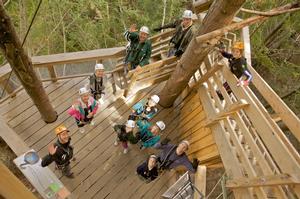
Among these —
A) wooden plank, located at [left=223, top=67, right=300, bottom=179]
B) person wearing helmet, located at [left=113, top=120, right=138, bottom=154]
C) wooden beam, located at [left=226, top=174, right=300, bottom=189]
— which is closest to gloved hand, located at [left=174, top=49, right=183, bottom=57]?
person wearing helmet, located at [left=113, top=120, right=138, bottom=154]

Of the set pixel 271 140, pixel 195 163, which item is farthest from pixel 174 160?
pixel 271 140

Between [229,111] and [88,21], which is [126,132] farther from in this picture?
[88,21]

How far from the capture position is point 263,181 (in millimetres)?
3889

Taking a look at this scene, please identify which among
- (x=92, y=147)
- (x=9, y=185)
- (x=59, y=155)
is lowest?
(x=92, y=147)

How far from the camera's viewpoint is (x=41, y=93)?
19.0ft

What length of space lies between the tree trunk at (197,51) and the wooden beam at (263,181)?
212cm

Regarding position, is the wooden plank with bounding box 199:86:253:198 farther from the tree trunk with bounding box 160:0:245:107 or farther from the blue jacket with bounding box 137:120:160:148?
the blue jacket with bounding box 137:120:160:148

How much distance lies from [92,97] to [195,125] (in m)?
2.11

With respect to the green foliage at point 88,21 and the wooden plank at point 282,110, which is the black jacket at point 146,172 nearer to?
the wooden plank at point 282,110

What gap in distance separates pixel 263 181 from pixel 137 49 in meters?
3.68

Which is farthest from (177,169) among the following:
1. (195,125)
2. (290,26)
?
(290,26)

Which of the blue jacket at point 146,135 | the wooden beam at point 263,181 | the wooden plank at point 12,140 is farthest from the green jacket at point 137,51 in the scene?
the wooden beam at point 263,181

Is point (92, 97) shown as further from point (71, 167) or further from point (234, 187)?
point (234, 187)

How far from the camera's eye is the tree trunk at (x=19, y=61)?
14.3 ft
